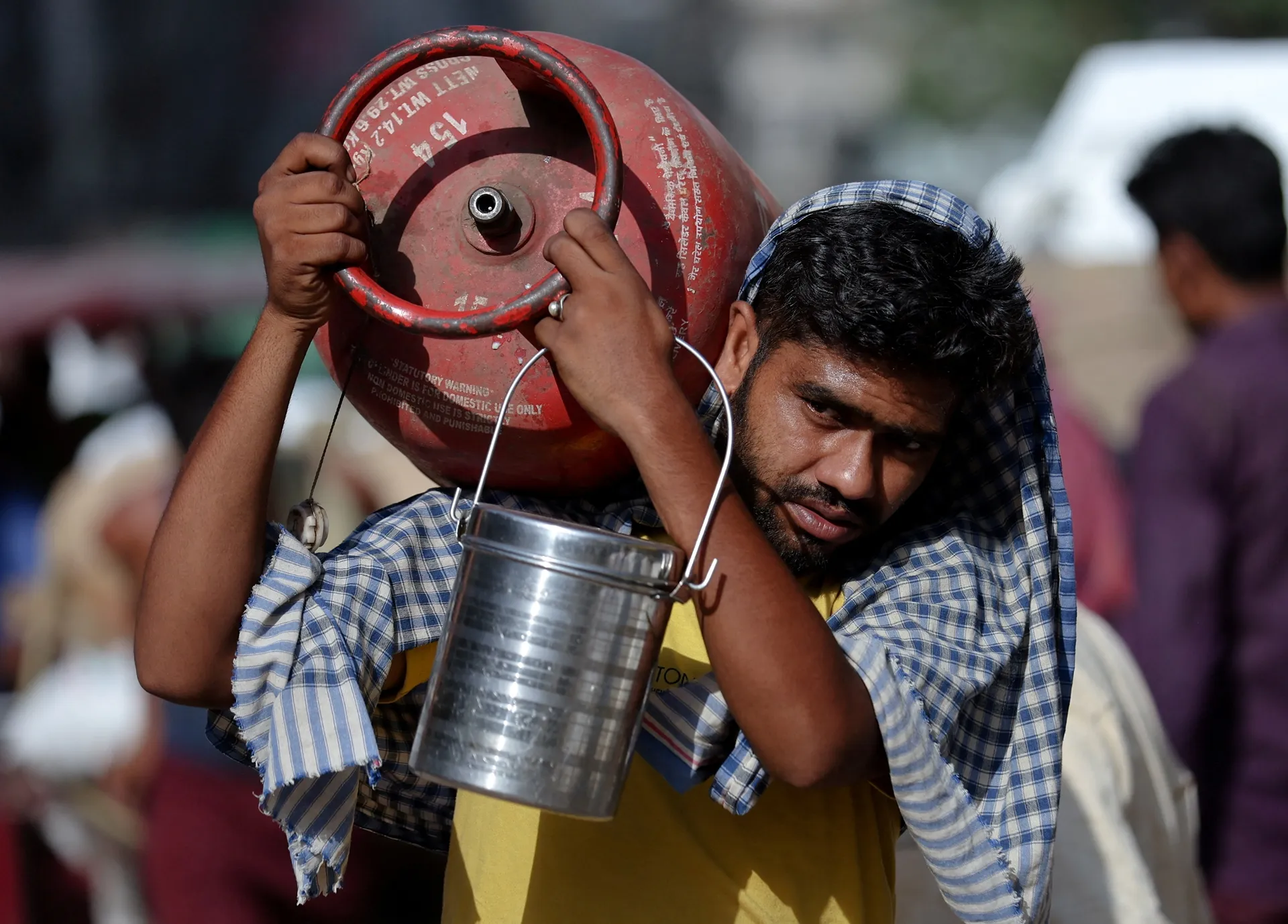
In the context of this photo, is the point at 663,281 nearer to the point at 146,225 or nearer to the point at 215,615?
the point at 215,615

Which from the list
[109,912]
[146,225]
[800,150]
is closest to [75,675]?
[109,912]

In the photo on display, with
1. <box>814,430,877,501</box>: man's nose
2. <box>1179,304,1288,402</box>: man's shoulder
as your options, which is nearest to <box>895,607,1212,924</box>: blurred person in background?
<box>1179,304,1288,402</box>: man's shoulder

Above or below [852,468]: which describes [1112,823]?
below

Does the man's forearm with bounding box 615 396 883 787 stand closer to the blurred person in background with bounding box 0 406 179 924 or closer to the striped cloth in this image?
the striped cloth

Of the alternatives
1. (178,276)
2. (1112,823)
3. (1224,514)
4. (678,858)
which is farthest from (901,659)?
(178,276)

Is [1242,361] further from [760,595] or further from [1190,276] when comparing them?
[760,595]

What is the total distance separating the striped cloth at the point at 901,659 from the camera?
167 centimetres

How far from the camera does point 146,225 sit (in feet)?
41.0

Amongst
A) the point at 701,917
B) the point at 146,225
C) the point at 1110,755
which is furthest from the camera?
the point at 146,225

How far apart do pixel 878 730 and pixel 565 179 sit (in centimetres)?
74

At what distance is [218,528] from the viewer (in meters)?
1.65

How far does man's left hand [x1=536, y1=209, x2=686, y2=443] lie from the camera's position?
1534 mm

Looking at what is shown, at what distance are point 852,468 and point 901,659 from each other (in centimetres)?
24

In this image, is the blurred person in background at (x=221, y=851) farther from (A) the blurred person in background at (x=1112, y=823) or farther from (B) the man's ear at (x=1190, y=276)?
(B) the man's ear at (x=1190, y=276)
